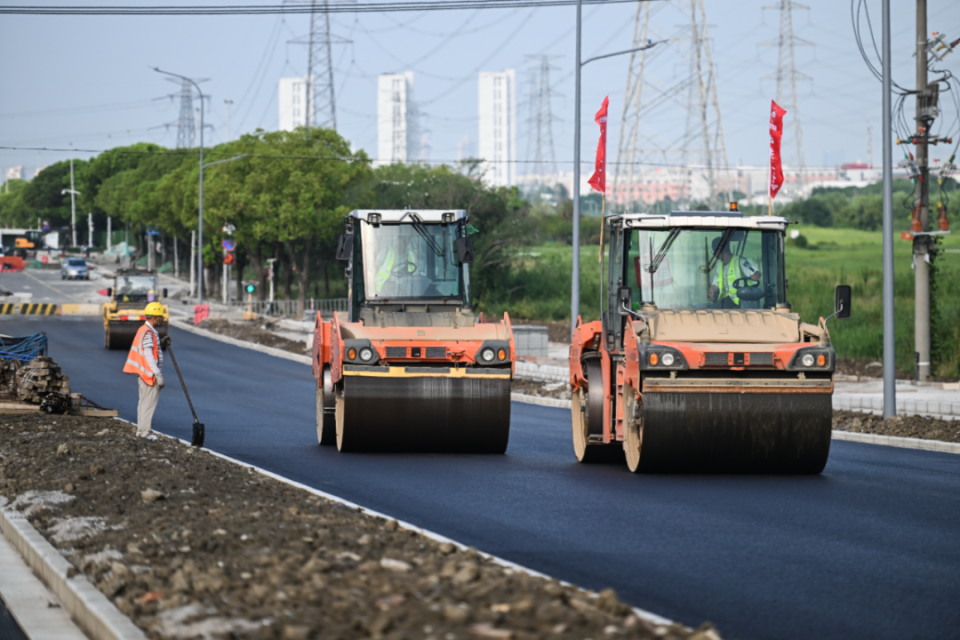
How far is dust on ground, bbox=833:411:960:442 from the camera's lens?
18.0m

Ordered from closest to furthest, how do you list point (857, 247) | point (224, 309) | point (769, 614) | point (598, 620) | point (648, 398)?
point (598, 620), point (769, 614), point (648, 398), point (224, 309), point (857, 247)

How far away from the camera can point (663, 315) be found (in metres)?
12.8

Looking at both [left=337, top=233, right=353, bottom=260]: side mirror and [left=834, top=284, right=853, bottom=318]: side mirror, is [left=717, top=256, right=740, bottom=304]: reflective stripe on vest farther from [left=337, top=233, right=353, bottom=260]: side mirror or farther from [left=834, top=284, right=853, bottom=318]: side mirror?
[left=337, top=233, right=353, bottom=260]: side mirror

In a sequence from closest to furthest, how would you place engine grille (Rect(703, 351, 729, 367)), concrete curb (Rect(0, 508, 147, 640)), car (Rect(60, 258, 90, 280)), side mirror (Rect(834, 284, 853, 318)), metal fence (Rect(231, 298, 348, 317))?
concrete curb (Rect(0, 508, 147, 640))
engine grille (Rect(703, 351, 729, 367))
side mirror (Rect(834, 284, 853, 318))
metal fence (Rect(231, 298, 348, 317))
car (Rect(60, 258, 90, 280))

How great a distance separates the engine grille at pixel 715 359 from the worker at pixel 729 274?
1428mm

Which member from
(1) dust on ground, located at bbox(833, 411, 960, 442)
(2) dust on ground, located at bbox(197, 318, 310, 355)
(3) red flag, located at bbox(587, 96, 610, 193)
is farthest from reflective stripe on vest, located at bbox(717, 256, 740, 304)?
(2) dust on ground, located at bbox(197, 318, 310, 355)

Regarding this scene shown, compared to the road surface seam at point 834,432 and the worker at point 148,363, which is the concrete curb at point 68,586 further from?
the road surface seam at point 834,432

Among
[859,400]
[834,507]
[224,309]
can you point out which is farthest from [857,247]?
[834,507]

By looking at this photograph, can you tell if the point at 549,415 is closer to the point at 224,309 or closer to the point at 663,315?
the point at 663,315

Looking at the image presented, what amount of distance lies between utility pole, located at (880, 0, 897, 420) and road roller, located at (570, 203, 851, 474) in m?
6.35

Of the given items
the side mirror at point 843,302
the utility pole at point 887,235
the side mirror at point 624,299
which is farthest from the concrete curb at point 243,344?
the side mirror at point 843,302

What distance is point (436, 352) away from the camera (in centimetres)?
1498

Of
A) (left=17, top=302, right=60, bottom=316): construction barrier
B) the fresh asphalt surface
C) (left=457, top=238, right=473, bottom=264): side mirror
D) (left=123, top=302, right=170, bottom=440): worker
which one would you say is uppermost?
(left=457, top=238, right=473, bottom=264): side mirror

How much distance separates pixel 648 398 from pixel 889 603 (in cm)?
497
